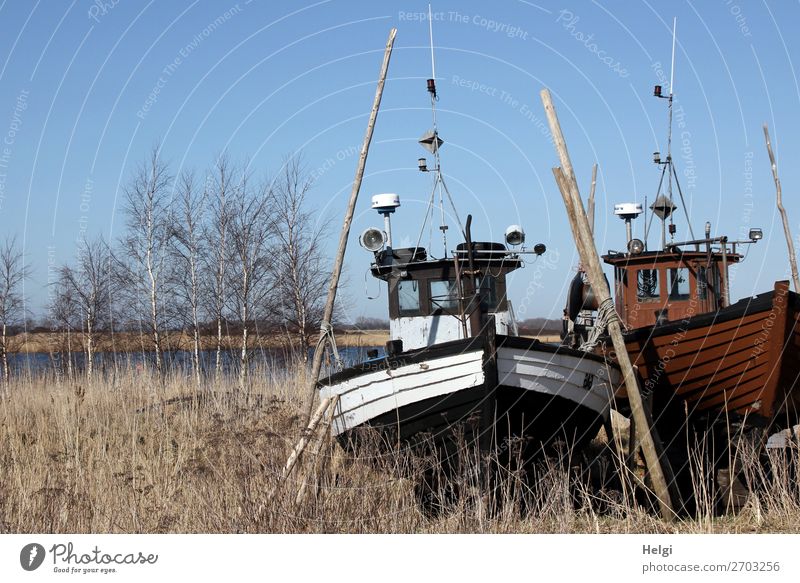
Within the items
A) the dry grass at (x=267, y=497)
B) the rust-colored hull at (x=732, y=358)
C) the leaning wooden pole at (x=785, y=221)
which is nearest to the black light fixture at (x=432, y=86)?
the rust-colored hull at (x=732, y=358)

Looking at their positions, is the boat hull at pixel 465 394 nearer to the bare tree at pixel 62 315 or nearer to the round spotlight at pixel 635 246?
the round spotlight at pixel 635 246

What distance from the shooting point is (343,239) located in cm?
860

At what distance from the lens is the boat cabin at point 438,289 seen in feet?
34.6

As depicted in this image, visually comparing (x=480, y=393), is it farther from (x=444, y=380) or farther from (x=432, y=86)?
(x=432, y=86)

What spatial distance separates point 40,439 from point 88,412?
1.43m

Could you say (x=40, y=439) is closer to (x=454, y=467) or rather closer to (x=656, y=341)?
(x=454, y=467)

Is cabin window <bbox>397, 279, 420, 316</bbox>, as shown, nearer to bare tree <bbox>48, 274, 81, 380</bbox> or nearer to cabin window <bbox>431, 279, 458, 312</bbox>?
cabin window <bbox>431, 279, 458, 312</bbox>

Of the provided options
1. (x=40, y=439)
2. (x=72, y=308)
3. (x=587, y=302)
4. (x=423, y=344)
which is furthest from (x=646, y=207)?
(x=72, y=308)

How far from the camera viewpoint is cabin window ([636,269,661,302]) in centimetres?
1341

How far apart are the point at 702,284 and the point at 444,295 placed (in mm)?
4990

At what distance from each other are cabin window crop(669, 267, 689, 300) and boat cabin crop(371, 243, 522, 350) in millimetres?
3605

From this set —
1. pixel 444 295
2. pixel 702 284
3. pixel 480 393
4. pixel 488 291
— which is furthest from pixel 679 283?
pixel 480 393

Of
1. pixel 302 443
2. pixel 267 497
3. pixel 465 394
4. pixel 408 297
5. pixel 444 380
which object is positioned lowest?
pixel 267 497

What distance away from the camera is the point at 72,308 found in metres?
21.3
